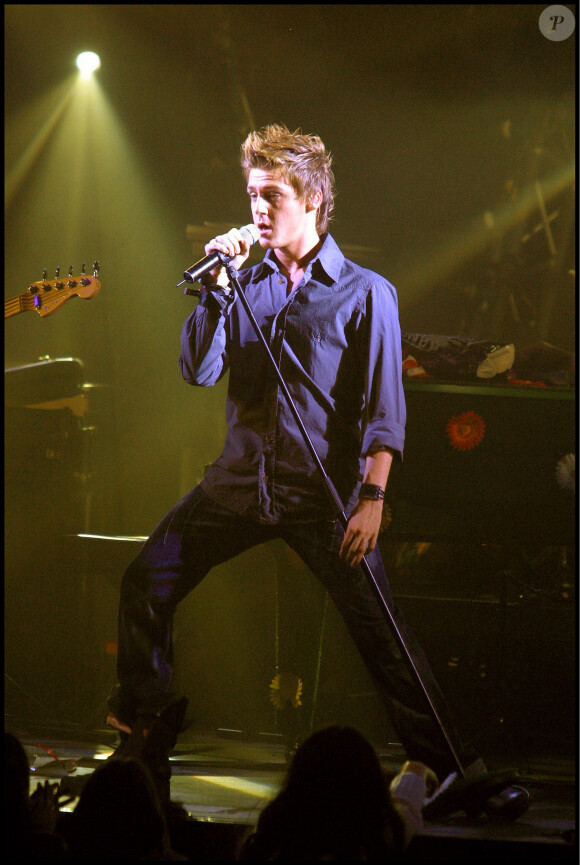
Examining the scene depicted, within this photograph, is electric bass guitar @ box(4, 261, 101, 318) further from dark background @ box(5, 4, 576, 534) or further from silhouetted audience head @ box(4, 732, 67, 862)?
silhouetted audience head @ box(4, 732, 67, 862)

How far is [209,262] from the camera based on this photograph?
2314 mm

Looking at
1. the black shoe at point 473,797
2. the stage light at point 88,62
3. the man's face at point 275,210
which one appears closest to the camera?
the black shoe at point 473,797

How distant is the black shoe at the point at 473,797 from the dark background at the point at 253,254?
1.96 ft

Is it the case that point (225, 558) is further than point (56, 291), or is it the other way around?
point (56, 291)

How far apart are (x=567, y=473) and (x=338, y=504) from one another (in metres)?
1.00

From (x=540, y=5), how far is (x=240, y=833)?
3381 mm

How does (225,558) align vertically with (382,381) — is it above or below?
below

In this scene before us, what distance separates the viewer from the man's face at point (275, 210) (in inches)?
108

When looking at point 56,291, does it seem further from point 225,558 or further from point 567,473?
point 567,473

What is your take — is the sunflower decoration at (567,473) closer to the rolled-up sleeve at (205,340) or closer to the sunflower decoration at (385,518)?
the sunflower decoration at (385,518)

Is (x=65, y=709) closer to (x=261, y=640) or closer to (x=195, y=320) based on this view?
(x=261, y=640)

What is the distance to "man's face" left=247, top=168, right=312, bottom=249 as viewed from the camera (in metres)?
2.74

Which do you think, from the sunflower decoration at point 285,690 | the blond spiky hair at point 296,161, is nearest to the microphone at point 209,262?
the blond spiky hair at point 296,161

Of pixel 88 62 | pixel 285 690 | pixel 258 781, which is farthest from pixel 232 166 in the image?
pixel 258 781
